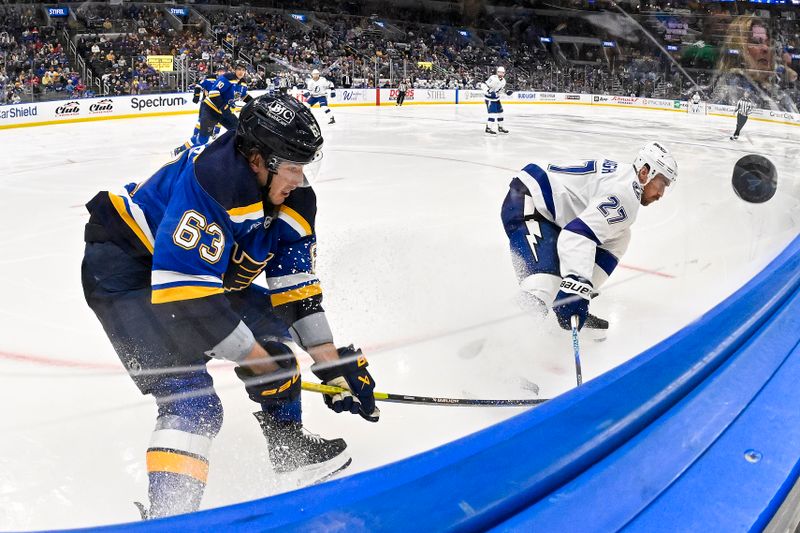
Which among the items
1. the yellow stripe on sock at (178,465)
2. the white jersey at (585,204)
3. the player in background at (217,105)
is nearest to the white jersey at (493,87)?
the player in background at (217,105)

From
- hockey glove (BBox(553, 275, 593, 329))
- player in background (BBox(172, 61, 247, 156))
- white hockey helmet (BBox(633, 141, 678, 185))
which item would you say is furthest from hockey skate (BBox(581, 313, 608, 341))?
player in background (BBox(172, 61, 247, 156))

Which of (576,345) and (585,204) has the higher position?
(585,204)

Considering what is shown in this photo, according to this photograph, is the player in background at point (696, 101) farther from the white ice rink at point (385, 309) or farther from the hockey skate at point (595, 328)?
the hockey skate at point (595, 328)

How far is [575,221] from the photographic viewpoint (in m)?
2.21

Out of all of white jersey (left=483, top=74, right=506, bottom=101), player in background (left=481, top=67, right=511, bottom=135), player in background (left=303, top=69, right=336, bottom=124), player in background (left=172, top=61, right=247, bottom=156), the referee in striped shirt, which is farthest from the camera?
player in background (left=303, top=69, right=336, bottom=124)

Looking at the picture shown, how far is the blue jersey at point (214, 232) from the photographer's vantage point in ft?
3.86

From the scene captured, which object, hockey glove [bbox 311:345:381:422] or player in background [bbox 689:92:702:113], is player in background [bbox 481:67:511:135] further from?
hockey glove [bbox 311:345:381:422]

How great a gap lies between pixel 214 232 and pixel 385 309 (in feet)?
4.52

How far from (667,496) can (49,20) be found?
14.9m

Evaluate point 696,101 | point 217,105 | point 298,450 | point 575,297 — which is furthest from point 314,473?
point 217,105

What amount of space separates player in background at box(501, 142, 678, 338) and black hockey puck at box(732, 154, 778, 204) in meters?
0.71

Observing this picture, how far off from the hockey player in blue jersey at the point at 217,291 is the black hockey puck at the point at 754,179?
6.97 ft

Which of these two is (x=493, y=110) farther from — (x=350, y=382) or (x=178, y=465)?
(x=178, y=465)

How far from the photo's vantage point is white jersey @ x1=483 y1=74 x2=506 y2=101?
6829 millimetres
